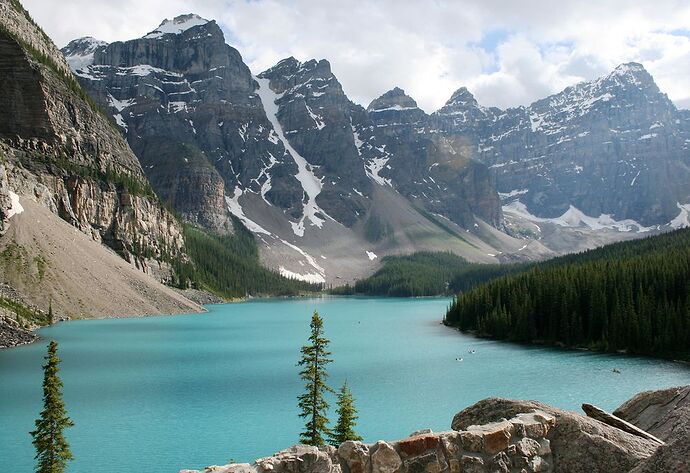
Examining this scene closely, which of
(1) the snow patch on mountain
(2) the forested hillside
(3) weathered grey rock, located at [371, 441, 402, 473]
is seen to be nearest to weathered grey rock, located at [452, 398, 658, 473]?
(3) weathered grey rock, located at [371, 441, 402, 473]

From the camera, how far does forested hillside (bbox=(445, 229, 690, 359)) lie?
6988 centimetres

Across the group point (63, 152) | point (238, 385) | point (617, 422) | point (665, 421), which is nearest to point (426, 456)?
point (617, 422)

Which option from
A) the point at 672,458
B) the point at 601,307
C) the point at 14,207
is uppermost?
the point at 14,207

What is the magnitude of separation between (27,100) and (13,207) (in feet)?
143

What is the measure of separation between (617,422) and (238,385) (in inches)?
1650

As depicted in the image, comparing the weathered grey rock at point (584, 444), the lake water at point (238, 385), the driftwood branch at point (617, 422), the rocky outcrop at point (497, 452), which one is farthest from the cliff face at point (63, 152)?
the weathered grey rock at point (584, 444)

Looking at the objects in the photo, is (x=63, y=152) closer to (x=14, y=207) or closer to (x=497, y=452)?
(x=14, y=207)

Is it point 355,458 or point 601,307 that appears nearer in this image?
point 355,458

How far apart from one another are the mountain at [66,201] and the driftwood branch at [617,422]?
90876 mm

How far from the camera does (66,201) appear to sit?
130625 millimetres

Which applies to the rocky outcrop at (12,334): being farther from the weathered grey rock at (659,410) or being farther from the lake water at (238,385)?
the weathered grey rock at (659,410)

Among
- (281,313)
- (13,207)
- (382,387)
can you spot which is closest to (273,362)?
(382,387)

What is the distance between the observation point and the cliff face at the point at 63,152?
129 m

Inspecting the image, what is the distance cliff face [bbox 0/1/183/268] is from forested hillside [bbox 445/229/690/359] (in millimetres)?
82176
